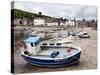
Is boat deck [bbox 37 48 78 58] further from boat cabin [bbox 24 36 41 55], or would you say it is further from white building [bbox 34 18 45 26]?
white building [bbox 34 18 45 26]

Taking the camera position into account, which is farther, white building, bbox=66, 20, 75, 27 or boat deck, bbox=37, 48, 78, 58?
white building, bbox=66, 20, 75, 27

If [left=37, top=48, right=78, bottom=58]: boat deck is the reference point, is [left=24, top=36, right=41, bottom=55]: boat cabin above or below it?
above

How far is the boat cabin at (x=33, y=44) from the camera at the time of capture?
2.19 meters

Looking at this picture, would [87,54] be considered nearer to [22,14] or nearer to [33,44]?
[33,44]

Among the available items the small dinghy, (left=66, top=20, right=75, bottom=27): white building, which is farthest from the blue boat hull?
(left=66, top=20, right=75, bottom=27): white building

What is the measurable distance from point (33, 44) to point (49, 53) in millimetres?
207

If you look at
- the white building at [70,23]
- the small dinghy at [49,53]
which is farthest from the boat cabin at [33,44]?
the white building at [70,23]

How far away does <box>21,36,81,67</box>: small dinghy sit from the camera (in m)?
2.20

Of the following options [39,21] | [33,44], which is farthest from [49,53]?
[39,21]

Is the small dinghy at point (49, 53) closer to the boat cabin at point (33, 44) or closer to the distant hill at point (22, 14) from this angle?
the boat cabin at point (33, 44)

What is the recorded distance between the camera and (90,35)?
2.44 m

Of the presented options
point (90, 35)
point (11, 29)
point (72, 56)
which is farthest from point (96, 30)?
point (11, 29)

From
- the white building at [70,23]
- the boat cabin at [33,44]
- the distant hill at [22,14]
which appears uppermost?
the distant hill at [22,14]

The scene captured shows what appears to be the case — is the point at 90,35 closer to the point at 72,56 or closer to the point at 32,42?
the point at 72,56
